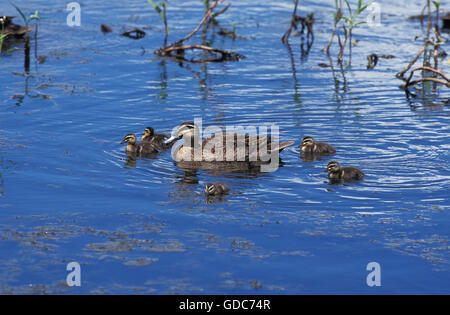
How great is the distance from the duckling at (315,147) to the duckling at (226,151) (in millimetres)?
249

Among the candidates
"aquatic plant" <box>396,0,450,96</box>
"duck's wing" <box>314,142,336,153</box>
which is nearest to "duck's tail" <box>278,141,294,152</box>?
"duck's wing" <box>314,142,336,153</box>

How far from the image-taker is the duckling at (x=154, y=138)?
10.7 m

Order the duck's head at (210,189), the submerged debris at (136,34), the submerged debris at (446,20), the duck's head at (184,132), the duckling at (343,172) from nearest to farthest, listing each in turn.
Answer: the duck's head at (210,189) < the duckling at (343,172) < the duck's head at (184,132) < the submerged debris at (136,34) < the submerged debris at (446,20)

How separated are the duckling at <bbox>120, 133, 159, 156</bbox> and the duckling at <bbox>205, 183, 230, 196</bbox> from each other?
6.53 feet

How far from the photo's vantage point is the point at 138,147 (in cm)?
1041

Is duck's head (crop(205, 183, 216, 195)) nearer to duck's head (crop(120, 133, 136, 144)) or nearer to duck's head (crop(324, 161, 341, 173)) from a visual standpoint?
duck's head (crop(324, 161, 341, 173))

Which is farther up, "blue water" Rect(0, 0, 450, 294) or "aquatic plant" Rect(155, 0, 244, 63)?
"aquatic plant" Rect(155, 0, 244, 63)

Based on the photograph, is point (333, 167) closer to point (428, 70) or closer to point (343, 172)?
point (343, 172)

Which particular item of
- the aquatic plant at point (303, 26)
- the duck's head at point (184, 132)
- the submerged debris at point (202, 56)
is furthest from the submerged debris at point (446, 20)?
the duck's head at point (184, 132)

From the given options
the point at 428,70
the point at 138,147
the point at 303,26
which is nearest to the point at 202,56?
the point at 303,26

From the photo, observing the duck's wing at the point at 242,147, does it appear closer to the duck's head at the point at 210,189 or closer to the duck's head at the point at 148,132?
the duck's head at the point at 148,132

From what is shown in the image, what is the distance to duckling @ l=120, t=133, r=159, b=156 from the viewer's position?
410 inches

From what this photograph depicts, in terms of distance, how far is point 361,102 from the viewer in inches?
505

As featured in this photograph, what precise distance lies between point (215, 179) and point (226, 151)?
2.89 ft
